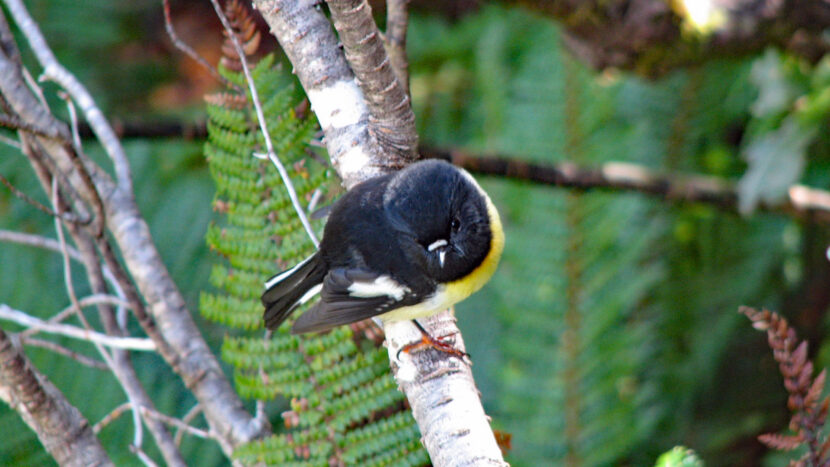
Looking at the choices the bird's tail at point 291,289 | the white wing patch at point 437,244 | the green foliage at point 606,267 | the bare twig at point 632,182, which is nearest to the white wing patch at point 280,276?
the bird's tail at point 291,289

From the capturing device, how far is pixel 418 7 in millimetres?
3836

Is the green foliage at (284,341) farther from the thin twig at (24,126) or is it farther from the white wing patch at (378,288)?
the thin twig at (24,126)

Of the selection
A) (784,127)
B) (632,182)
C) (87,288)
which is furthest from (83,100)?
(784,127)

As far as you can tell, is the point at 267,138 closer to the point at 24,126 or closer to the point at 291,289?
the point at 291,289

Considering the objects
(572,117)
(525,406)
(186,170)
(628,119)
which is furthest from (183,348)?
(628,119)

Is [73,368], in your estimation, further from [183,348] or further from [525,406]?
[525,406]

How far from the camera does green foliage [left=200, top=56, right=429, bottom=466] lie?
1.36 meters

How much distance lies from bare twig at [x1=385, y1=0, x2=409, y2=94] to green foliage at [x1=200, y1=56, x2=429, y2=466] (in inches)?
9.1

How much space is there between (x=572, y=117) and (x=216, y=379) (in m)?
1.44

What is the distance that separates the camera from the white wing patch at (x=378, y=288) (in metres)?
1.48

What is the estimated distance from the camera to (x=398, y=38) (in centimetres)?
165

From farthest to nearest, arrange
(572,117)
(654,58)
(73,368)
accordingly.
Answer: (654,58)
(572,117)
(73,368)

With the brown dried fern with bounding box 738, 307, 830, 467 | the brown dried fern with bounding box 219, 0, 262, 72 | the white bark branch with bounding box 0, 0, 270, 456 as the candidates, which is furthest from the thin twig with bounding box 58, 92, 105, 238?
the brown dried fern with bounding box 738, 307, 830, 467

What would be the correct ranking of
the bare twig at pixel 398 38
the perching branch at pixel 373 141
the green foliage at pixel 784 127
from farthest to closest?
the green foliage at pixel 784 127 < the bare twig at pixel 398 38 < the perching branch at pixel 373 141
